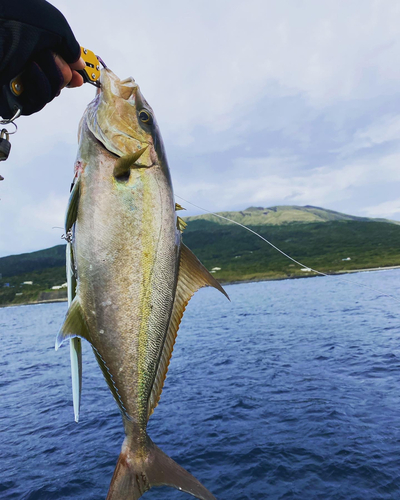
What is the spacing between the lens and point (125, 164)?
3.03 meters

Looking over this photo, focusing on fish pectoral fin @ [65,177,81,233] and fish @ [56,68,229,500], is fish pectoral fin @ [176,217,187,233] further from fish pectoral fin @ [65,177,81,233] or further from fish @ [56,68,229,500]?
fish pectoral fin @ [65,177,81,233]

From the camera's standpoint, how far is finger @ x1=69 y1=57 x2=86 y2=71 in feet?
11.1

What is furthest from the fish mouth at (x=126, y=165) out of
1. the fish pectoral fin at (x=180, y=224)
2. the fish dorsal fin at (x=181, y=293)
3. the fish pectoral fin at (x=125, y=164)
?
the fish dorsal fin at (x=181, y=293)

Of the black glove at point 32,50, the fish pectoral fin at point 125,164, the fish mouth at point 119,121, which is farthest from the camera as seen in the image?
the fish mouth at point 119,121

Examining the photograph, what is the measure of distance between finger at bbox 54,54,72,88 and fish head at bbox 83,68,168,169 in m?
0.33

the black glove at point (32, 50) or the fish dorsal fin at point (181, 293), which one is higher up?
the black glove at point (32, 50)

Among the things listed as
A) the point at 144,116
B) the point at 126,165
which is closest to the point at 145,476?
the point at 126,165

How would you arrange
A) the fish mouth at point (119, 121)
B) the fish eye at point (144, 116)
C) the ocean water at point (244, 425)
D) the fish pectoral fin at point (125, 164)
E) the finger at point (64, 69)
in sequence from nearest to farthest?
1. the fish pectoral fin at point (125, 164)
2. the fish mouth at point (119, 121)
3. the finger at point (64, 69)
4. the fish eye at point (144, 116)
5. the ocean water at point (244, 425)

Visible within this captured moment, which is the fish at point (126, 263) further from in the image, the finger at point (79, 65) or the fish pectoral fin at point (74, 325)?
the finger at point (79, 65)

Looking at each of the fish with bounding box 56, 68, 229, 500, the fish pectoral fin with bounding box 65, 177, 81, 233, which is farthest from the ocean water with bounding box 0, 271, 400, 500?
the fish pectoral fin with bounding box 65, 177, 81, 233

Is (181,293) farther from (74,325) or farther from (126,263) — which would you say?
(74,325)

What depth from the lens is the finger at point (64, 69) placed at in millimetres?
3223

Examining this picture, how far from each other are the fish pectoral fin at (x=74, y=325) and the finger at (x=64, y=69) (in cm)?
214

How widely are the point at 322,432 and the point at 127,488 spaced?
383 inches
